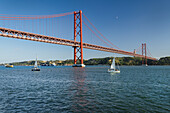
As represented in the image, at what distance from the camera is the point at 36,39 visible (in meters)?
69.3

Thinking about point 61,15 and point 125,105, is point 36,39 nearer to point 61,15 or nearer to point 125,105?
point 61,15

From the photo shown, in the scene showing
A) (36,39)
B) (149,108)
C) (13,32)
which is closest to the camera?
(149,108)

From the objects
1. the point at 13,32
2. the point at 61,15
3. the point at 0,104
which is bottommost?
the point at 0,104

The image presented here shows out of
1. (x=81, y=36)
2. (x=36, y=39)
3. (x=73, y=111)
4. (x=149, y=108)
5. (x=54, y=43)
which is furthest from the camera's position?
(x=81, y=36)

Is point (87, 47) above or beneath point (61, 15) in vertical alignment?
beneath

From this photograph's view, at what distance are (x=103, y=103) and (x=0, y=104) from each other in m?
9.08

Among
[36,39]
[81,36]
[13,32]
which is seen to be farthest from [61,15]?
[13,32]

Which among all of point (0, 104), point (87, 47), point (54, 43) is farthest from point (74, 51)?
point (0, 104)

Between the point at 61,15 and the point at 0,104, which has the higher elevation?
the point at 61,15

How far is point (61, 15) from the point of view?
10575 centimetres

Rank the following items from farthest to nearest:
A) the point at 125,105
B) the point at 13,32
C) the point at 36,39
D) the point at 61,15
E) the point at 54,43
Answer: the point at 61,15 → the point at 54,43 → the point at 36,39 → the point at 13,32 → the point at 125,105

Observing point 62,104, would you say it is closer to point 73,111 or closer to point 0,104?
point 73,111

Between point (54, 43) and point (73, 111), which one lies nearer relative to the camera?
point (73, 111)

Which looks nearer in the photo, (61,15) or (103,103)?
(103,103)
